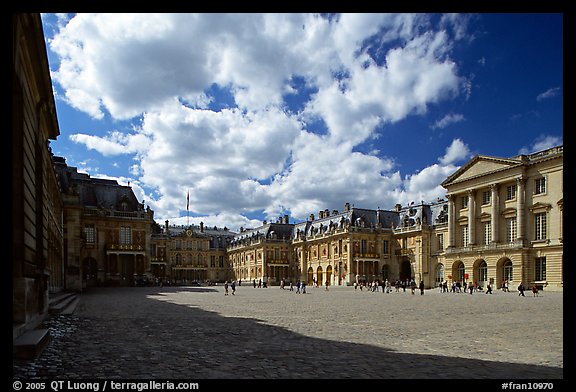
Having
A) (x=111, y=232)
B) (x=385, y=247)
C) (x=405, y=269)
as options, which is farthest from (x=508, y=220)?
(x=111, y=232)

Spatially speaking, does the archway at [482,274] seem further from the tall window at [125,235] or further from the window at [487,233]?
the tall window at [125,235]

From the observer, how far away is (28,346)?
31.2 feet

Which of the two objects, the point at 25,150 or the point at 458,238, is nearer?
the point at 25,150

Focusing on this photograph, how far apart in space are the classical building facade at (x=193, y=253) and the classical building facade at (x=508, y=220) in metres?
60.7

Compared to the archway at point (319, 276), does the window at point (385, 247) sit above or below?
above

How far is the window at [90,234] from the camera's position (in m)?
59.3

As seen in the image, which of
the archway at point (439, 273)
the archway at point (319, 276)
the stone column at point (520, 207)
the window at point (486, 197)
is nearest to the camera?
the stone column at point (520, 207)

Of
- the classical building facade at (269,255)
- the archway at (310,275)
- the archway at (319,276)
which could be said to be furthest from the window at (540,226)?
the classical building facade at (269,255)

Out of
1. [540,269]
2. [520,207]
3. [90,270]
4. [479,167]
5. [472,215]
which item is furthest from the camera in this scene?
[472,215]

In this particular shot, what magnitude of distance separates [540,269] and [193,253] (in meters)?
77.0

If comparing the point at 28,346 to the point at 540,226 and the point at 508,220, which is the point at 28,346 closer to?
the point at 540,226
